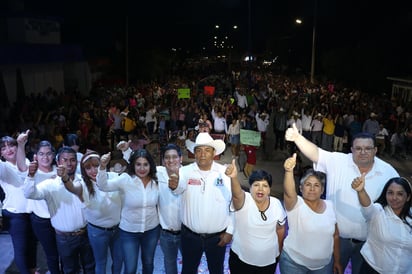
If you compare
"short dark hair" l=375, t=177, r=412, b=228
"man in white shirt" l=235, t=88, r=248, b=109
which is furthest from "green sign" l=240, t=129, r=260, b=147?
"man in white shirt" l=235, t=88, r=248, b=109

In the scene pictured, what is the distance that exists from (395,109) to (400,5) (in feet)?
60.9

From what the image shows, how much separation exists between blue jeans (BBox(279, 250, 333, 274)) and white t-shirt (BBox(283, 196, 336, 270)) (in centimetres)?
4

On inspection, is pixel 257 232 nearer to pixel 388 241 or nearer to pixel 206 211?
pixel 206 211

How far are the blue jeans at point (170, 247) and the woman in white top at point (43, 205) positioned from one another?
48.4 inches

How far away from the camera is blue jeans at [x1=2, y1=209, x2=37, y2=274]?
464cm

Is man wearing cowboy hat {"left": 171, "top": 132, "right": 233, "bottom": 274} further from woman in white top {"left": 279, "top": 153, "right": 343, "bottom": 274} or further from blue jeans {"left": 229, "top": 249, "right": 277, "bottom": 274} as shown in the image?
woman in white top {"left": 279, "top": 153, "right": 343, "bottom": 274}

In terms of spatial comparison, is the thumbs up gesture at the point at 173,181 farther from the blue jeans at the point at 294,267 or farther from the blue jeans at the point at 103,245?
the blue jeans at the point at 294,267

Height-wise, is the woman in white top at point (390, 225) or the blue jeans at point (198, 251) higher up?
the woman in white top at point (390, 225)

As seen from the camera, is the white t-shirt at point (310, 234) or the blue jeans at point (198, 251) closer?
the white t-shirt at point (310, 234)

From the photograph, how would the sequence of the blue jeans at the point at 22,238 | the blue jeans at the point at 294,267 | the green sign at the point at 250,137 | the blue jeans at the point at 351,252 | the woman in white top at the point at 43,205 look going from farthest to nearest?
the green sign at the point at 250,137
the blue jeans at the point at 22,238
the woman in white top at the point at 43,205
the blue jeans at the point at 351,252
the blue jeans at the point at 294,267

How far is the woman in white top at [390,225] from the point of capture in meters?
3.51

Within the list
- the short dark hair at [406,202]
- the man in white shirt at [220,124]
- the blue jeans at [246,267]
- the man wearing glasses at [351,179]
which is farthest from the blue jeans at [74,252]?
the man in white shirt at [220,124]

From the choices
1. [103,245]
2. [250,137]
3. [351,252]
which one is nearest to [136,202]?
[103,245]

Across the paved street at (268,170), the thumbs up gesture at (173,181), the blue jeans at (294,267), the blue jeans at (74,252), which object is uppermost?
the thumbs up gesture at (173,181)
